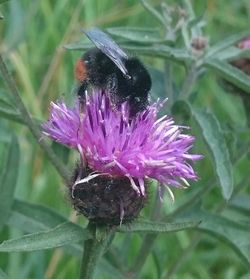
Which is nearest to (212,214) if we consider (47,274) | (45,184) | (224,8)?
(47,274)

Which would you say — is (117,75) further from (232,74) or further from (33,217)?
(33,217)

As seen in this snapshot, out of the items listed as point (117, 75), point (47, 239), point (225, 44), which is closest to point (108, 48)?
point (117, 75)

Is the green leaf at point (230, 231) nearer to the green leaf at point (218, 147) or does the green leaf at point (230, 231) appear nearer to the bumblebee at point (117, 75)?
the green leaf at point (218, 147)

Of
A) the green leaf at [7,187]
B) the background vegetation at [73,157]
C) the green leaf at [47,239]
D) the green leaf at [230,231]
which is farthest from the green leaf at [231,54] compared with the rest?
the green leaf at [47,239]

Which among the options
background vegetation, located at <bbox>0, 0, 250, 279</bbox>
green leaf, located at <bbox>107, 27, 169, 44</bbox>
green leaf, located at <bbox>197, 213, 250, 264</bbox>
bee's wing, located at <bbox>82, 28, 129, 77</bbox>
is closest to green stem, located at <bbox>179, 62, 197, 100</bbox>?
background vegetation, located at <bbox>0, 0, 250, 279</bbox>

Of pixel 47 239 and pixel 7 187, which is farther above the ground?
pixel 7 187

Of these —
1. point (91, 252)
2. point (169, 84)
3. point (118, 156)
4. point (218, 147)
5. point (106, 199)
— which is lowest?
point (91, 252)
